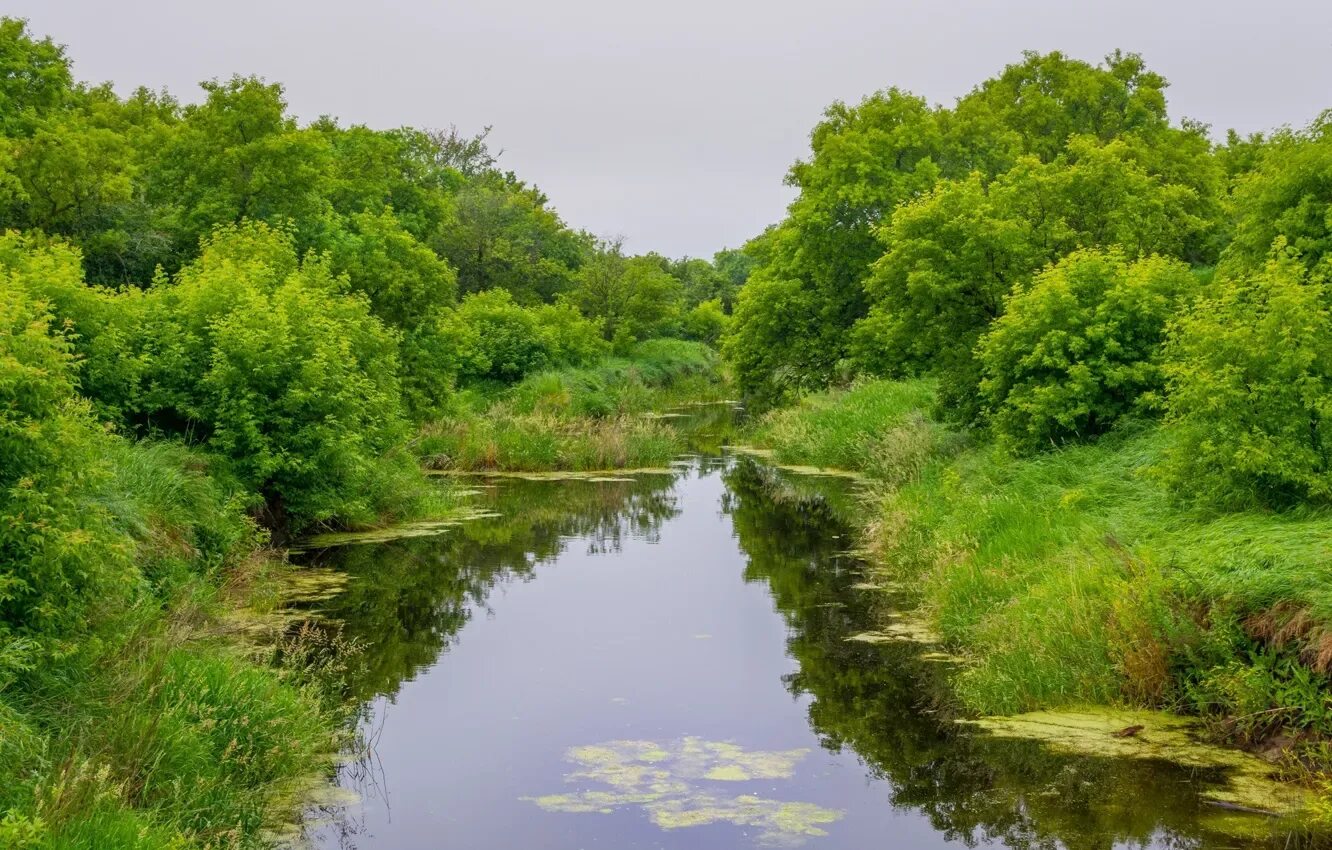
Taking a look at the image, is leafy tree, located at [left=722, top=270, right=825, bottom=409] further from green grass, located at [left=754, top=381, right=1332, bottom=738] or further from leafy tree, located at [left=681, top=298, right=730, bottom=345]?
leafy tree, located at [left=681, top=298, right=730, bottom=345]

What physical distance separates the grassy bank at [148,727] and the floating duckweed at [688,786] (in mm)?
2137

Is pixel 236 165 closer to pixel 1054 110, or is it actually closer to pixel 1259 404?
pixel 1259 404

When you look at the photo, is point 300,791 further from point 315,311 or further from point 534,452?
point 534,452

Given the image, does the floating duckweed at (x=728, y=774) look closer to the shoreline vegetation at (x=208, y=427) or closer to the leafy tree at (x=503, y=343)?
the shoreline vegetation at (x=208, y=427)

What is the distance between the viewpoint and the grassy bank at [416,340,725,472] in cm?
2952

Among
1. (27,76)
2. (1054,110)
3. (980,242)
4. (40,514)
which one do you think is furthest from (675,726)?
(1054,110)

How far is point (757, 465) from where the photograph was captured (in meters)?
32.5

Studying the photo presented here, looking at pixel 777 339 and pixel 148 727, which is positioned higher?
pixel 777 339

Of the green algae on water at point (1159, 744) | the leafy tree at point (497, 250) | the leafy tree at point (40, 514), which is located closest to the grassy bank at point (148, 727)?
the leafy tree at point (40, 514)

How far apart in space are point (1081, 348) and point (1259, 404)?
5.82 meters

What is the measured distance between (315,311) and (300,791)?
10928 mm

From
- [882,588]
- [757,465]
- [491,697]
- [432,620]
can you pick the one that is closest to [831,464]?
[757,465]

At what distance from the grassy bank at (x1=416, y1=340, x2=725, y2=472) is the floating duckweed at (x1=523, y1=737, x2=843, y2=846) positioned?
62.3ft

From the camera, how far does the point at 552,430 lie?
31.1m
